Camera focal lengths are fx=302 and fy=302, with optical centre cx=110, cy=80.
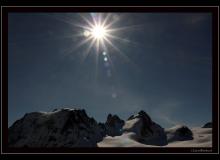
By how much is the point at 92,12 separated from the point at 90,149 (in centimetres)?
521

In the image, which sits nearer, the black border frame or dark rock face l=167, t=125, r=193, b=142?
the black border frame
